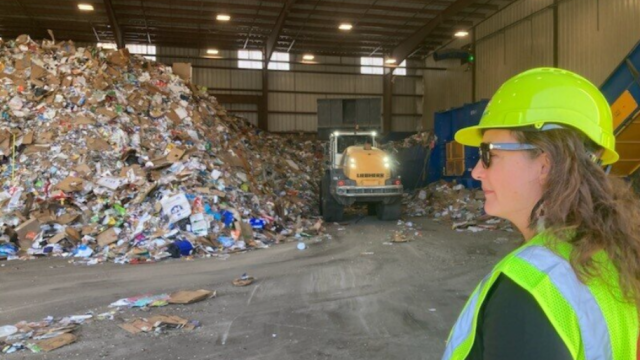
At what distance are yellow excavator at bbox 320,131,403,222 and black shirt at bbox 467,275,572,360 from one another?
33.4ft

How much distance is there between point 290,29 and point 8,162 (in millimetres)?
14283

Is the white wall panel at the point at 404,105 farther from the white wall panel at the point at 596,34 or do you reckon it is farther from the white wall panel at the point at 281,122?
the white wall panel at the point at 596,34

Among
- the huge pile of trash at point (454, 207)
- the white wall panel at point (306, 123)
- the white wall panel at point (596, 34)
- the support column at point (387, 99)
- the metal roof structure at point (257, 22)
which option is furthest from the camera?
the support column at point (387, 99)

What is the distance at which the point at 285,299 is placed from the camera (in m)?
5.03

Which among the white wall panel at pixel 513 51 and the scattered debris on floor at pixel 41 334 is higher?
the white wall panel at pixel 513 51

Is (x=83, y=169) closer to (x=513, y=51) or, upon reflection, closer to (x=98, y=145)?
(x=98, y=145)

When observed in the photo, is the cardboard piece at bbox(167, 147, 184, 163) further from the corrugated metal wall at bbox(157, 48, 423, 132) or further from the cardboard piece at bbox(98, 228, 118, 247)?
the corrugated metal wall at bbox(157, 48, 423, 132)

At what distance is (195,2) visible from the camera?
696 inches

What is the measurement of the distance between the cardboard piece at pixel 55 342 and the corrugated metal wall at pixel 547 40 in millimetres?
15084

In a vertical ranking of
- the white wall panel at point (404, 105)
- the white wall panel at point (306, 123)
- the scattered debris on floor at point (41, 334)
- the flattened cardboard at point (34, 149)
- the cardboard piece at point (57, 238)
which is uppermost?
the white wall panel at point (404, 105)

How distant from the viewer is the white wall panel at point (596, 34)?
1265 centimetres

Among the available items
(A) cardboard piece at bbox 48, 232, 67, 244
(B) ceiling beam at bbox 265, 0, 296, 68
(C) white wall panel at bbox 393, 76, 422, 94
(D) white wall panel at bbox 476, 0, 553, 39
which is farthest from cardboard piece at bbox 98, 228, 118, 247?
(C) white wall panel at bbox 393, 76, 422, 94

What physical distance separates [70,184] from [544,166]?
383 inches

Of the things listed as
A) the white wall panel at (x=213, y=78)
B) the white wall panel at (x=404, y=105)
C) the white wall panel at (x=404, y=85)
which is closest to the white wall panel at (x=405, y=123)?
the white wall panel at (x=404, y=105)
